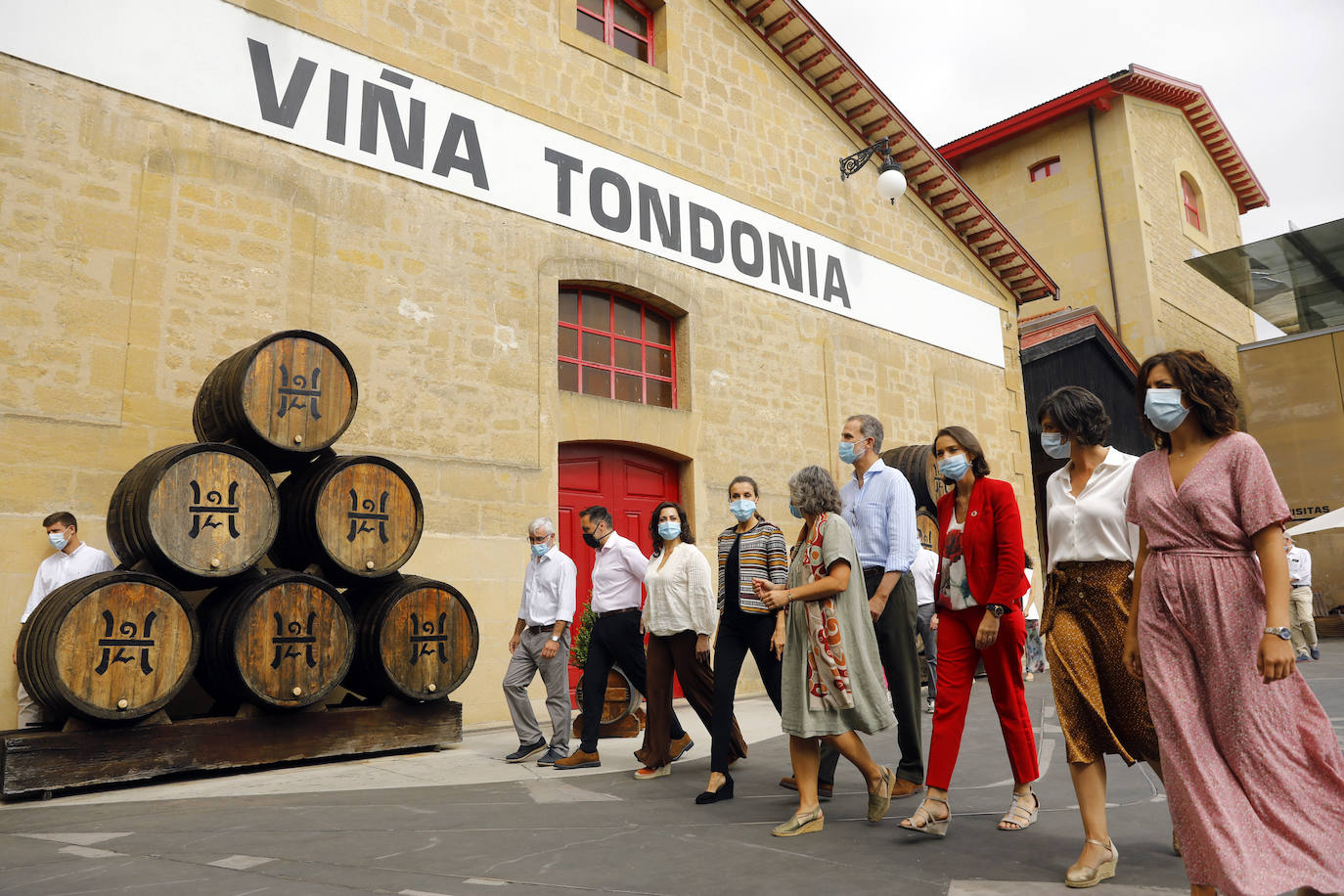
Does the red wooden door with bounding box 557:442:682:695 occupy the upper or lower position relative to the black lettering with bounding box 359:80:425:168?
lower

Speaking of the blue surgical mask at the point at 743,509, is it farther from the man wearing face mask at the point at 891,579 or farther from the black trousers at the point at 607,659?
the black trousers at the point at 607,659

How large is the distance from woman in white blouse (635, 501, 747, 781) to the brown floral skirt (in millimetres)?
2275

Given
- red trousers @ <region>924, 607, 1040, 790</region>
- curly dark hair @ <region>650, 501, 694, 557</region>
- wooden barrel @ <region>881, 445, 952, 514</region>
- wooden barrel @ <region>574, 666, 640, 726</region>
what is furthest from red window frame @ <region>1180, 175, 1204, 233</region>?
red trousers @ <region>924, 607, 1040, 790</region>

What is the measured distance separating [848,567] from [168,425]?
5.19m

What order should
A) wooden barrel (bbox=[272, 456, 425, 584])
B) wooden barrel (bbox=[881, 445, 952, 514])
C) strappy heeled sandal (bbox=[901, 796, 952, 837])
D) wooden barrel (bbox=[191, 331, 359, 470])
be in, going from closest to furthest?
strappy heeled sandal (bbox=[901, 796, 952, 837]) → wooden barrel (bbox=[191, 331, 359, 470]) → wooden barrel (bbox=[272, 456, 425, 584]) → wooden barrel (bbox=[881, 445, 952, 514])

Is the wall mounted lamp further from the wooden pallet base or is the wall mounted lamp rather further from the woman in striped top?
the wooden pallet base

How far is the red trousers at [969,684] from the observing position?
150 inches

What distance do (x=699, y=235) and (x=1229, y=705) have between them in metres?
8.79

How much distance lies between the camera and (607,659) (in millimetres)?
5973

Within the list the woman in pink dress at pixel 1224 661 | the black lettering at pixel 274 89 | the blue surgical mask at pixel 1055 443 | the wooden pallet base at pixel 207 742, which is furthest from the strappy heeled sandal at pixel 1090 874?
the black lettering at pixel 274 89

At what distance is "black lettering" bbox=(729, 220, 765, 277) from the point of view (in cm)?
1111

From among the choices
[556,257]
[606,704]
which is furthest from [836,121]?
[606,704]

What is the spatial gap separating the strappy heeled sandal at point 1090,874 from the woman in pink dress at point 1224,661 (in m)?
0.42

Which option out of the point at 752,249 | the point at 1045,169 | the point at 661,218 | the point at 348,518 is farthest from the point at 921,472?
the point at 1045,169
